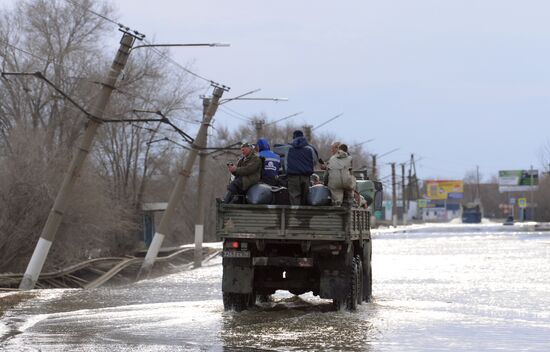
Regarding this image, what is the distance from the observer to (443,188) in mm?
198000

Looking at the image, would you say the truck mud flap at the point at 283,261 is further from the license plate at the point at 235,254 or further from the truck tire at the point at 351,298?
the truck tire at the point at 351,298

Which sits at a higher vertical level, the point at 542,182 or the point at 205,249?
the point at 542,182

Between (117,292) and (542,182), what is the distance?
16297cm

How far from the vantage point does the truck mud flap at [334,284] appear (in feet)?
56.7

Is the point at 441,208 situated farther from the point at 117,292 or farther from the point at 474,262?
the point at 117,292

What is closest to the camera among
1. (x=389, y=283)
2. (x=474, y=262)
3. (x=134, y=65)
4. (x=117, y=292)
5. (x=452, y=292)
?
(x=452, y=292)

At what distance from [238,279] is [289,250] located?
967 millimetres

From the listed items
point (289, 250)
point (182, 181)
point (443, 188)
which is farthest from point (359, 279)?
point (443, 188)

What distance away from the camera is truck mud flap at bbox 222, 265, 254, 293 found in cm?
1725

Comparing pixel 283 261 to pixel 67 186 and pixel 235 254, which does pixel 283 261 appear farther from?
pixel 67 186

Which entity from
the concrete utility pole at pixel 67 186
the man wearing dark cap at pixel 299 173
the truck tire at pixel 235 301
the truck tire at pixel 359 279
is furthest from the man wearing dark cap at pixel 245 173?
the concrete utility pole at pixel 67 186

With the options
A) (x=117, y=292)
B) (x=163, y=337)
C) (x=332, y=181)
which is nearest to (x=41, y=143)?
(x=117, y=292)

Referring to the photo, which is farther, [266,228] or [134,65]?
[134,65]

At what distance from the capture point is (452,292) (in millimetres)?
23766
